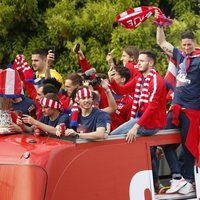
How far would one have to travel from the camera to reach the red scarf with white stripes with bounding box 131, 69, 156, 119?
6793 millimetres

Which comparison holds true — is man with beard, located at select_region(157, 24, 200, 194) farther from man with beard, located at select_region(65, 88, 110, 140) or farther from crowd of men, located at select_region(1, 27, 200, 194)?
man with beard, located at select_region(65, 88, 110, 140)

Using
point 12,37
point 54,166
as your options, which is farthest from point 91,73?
point 12,37

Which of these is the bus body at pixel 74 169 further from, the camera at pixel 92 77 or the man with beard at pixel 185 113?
the camera at pixel 92 77

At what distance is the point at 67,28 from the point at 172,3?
2379mm

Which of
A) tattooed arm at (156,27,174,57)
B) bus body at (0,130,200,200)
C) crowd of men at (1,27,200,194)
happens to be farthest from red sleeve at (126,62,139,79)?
bus body at (0,130,200,200)

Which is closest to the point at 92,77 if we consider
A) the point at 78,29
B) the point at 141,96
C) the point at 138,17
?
the point at 141,96

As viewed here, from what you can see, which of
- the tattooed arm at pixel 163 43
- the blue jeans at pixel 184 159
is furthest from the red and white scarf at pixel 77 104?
the tattooed arm at pixel 163 43

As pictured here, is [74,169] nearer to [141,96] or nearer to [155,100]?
[155,100]

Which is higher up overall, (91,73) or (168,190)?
(91,73)

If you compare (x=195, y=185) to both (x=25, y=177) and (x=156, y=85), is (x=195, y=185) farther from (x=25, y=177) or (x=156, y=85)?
(x=25, y=177)

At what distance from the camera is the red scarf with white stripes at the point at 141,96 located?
6793 mm

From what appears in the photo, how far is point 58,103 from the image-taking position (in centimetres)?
647

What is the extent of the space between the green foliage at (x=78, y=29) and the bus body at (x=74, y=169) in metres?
6.08

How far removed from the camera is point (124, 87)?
748cm
